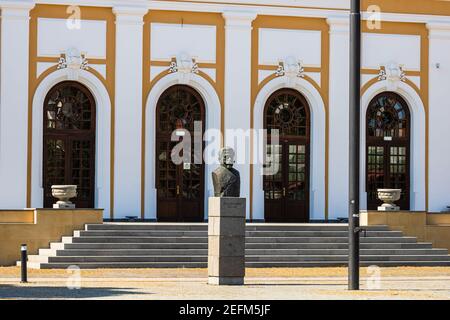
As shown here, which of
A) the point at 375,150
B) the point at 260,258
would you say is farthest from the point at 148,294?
the point at 375,150

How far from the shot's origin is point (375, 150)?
43719 mm

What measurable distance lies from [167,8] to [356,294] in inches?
737

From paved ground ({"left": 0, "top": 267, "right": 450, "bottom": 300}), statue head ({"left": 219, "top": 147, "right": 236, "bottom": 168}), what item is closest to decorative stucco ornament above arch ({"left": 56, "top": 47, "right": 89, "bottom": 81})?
paved ground ({"left": 0, "top": 267, "right": 450, "bottom": 300})

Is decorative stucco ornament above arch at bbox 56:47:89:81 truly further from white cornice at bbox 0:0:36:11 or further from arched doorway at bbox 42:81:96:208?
white cornice at bbox 0:0:36:11

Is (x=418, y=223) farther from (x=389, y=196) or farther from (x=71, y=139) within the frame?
(x=71, y=139)

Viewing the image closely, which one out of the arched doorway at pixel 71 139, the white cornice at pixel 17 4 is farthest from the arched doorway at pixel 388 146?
the white cornice at pixel 17 4

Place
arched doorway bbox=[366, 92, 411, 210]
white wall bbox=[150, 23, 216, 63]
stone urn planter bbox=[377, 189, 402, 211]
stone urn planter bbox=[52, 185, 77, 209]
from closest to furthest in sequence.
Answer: stone urn planter bbox=[52, 185, 77, 209], stone urn planter bbox=[377, 189, 402, 211], white wall bbox=[150, 23, 216, 63], arched doorway bbox=[366, 92, 411, 210]

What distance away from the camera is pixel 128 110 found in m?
41.0

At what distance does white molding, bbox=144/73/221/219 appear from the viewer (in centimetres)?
4112

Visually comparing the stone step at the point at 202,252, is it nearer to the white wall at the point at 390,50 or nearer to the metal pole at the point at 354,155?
the white wall at the point at 390,50

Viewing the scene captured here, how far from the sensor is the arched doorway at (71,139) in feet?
133

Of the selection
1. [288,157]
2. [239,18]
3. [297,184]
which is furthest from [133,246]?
[239,18]

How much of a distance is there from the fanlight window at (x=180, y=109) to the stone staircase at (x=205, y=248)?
19.0 ft

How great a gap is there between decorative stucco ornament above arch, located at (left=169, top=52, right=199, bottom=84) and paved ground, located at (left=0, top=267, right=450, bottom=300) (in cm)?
973
